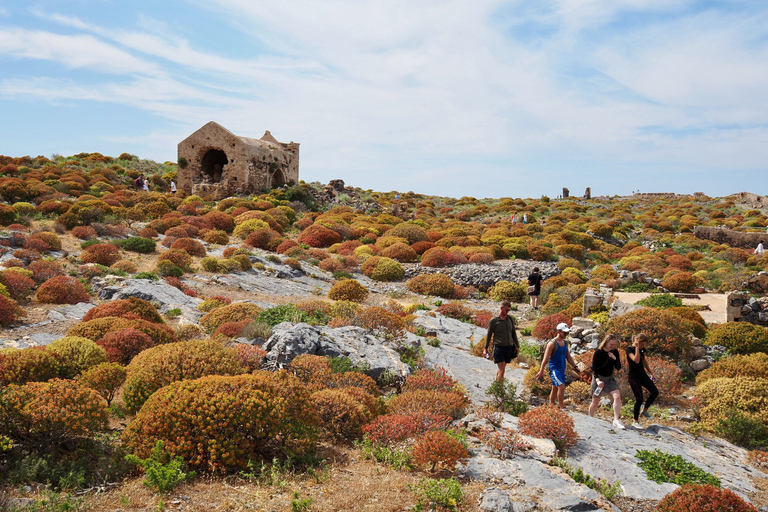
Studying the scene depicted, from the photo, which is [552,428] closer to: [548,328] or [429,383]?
[429,383]

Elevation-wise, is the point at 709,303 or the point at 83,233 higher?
the point at 83,233

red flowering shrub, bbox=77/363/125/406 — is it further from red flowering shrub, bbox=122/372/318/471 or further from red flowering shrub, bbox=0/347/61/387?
red flowering shrub, bbox=122/372/318/471

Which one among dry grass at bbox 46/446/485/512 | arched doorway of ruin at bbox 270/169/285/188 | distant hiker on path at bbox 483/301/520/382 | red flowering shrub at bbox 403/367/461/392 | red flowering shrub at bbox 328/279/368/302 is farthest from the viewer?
arched doorway of ruin at bbox 270/169/285/188

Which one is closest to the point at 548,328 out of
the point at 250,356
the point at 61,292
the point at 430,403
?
the point at 430,403

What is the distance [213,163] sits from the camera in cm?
4038

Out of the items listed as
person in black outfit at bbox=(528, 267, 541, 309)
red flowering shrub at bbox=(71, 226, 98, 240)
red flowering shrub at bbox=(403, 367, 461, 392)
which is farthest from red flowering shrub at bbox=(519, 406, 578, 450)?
red flowering shrub at bbox=(71, 226, 98, 240)

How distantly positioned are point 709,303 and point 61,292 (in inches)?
833

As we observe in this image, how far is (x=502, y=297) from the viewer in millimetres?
21312

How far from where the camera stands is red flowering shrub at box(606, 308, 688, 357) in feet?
38.8

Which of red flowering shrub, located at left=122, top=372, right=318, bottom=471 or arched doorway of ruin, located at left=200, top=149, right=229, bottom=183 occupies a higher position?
arched doorway of ruin, located at left=200, top=149, right=229, bottom=183

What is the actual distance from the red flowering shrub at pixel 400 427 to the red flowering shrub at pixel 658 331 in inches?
278

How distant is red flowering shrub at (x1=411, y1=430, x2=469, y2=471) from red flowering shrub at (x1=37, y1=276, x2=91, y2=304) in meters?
12.0

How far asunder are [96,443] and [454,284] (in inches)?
679

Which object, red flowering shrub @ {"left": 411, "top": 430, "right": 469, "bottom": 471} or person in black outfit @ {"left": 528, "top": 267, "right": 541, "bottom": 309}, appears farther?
person in black outfit @ {"left": 528, "top": 267, "right": 541, "bottom": 309}
